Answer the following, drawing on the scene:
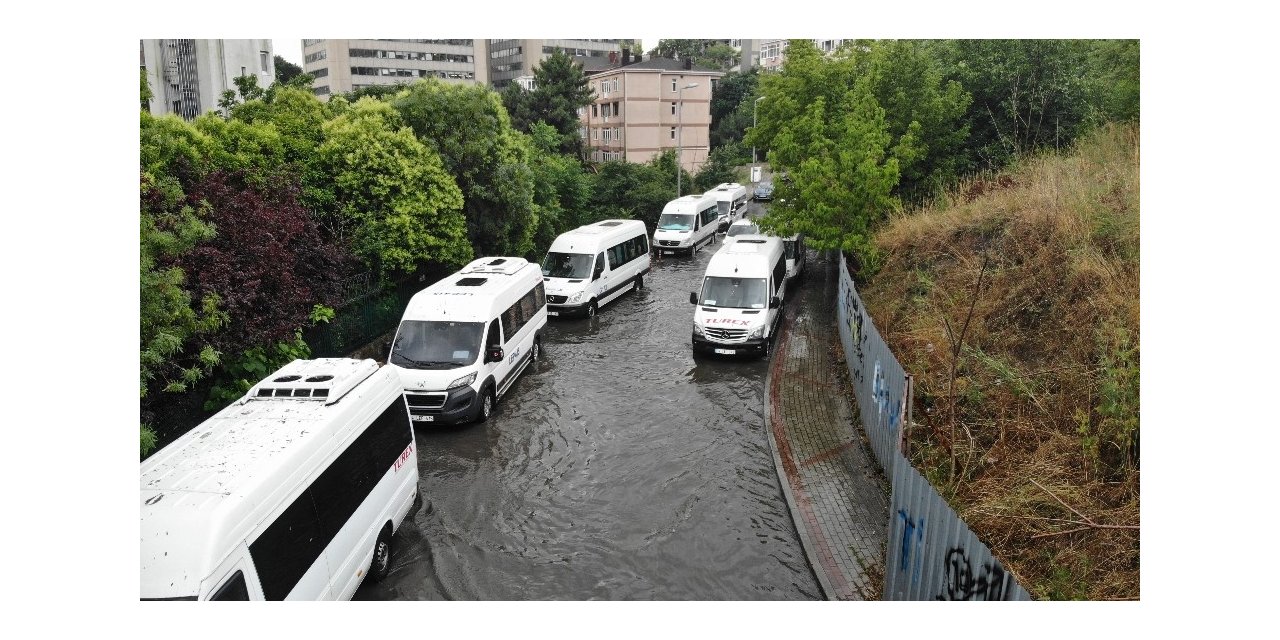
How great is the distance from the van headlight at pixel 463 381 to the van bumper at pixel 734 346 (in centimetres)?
568

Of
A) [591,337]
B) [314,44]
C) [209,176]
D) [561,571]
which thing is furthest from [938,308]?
[314,44]

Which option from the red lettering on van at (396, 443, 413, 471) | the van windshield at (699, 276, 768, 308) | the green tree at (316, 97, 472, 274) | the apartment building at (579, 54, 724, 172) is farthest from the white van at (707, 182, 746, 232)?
the red lettering on van at (396, 443, 413, 471)

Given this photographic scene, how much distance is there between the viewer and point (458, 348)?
1355 centimetres

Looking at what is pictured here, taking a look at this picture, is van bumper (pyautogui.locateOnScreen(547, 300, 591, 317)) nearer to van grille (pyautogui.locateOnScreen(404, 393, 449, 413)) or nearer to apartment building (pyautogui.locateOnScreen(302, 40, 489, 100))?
van grille (pyautogui.locateOnScreen(404, 393, 449, 413))

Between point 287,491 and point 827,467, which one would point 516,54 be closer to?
point 827,467

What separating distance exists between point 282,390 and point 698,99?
45.8 metres

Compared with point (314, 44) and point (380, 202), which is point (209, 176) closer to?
point (380, 202)

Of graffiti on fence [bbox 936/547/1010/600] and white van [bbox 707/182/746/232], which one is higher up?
white van [bbox 707/182/746/232]

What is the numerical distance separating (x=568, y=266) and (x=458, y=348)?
8386 mm

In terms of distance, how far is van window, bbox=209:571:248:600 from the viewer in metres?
5.93

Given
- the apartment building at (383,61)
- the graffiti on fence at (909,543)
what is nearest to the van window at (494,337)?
the graffiti on fence at (909,543)

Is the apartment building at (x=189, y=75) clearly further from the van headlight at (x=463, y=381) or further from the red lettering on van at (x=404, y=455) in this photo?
the red lettering on van at (x=404, y=455)

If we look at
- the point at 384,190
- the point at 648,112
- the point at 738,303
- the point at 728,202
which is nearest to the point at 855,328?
the point at 738,303

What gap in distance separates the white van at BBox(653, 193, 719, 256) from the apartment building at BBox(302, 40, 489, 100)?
52583 mm
